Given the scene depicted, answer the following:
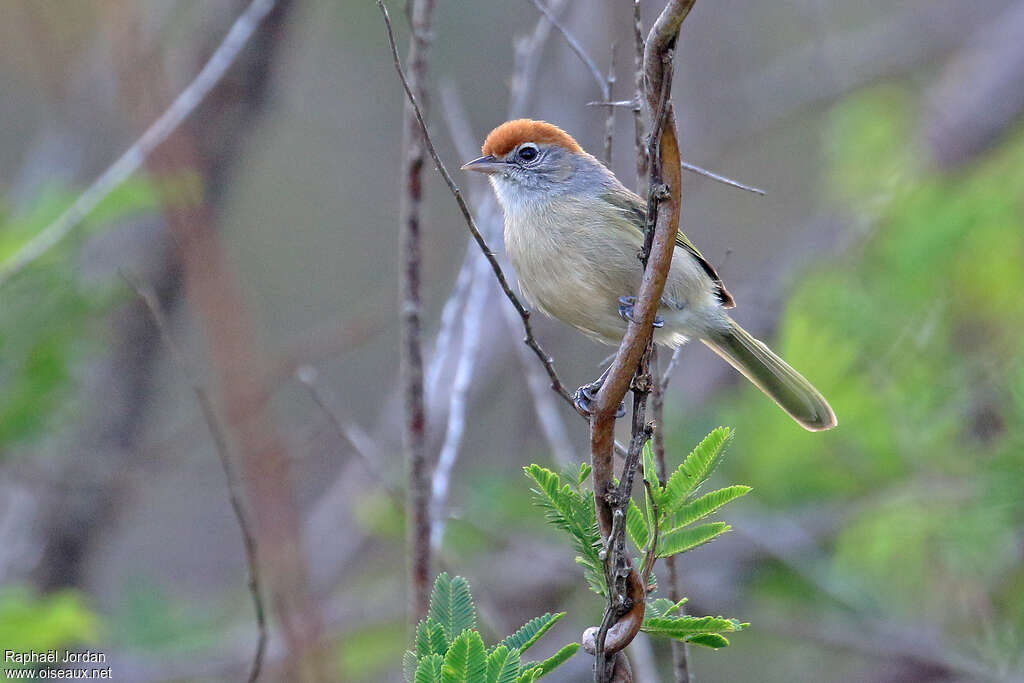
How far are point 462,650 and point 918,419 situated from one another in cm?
355

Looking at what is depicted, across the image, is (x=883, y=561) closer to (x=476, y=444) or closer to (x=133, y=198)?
(x=133, y=198)

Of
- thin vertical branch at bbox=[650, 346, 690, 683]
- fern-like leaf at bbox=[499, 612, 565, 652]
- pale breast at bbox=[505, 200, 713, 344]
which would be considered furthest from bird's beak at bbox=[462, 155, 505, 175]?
fern-like leaf at bbox=[499, 612, 565, 652]

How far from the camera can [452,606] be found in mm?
2141

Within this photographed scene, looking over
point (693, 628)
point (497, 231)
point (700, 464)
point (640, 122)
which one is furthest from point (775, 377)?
point (693, 628)

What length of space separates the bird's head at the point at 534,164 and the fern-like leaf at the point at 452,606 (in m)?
2.04

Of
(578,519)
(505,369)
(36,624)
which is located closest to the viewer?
(578,519)

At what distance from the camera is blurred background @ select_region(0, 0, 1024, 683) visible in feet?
14.1

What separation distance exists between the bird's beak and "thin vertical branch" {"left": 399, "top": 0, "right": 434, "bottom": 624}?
738 millimetres

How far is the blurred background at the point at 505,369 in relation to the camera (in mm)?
4293

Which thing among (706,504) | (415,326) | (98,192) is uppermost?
(98,192)

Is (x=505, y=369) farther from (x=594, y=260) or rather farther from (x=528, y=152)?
(x=594, y=260)

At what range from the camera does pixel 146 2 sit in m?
6.94

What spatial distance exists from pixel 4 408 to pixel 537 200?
7.47 ft

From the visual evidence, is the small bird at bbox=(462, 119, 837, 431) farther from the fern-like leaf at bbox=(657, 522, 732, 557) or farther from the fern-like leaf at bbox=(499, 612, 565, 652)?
the fern-like leaf at bbox=(499, 612, 565, 652)
